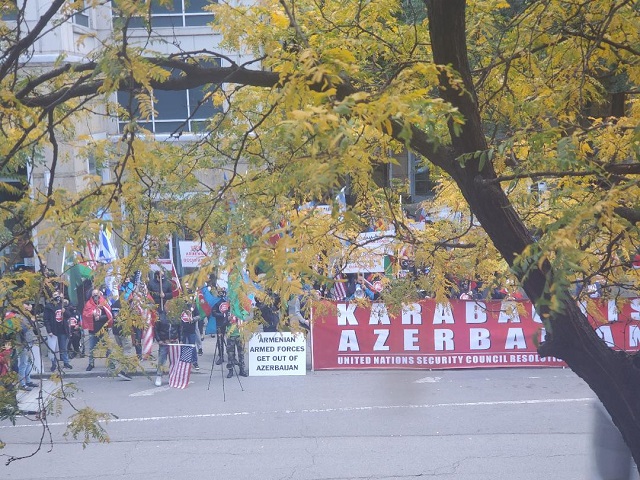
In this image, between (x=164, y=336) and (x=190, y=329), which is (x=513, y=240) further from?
(x=190, y=329)

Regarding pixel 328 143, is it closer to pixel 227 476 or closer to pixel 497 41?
pixel 497 41

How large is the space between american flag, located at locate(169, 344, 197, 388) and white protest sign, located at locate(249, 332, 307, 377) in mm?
1122

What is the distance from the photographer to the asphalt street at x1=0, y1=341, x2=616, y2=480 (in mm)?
9523

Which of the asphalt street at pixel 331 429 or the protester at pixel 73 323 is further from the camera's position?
→ the protester at pixel 73 323

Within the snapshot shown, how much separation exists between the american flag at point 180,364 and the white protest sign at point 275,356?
1122 millimetres

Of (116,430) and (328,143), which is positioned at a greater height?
(328,143)

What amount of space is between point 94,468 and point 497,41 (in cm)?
692

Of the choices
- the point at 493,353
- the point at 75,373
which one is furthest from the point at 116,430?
the point at 493,353

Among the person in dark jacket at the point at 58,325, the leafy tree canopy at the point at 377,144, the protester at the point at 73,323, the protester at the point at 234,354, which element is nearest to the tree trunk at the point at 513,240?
the leafy tree canopy at the point at 377,144

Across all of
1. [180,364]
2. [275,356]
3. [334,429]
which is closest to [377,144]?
[334,429]

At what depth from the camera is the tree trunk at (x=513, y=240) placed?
4.51 meters

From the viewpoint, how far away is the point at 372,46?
6.73 meters

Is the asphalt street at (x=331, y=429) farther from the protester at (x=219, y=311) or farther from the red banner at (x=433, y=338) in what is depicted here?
the protester at (x=219, y=311)

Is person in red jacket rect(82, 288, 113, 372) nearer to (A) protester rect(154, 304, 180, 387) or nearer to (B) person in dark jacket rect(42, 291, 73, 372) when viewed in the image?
(B) person in dark jacket rect(42, 291, 73, 372)
